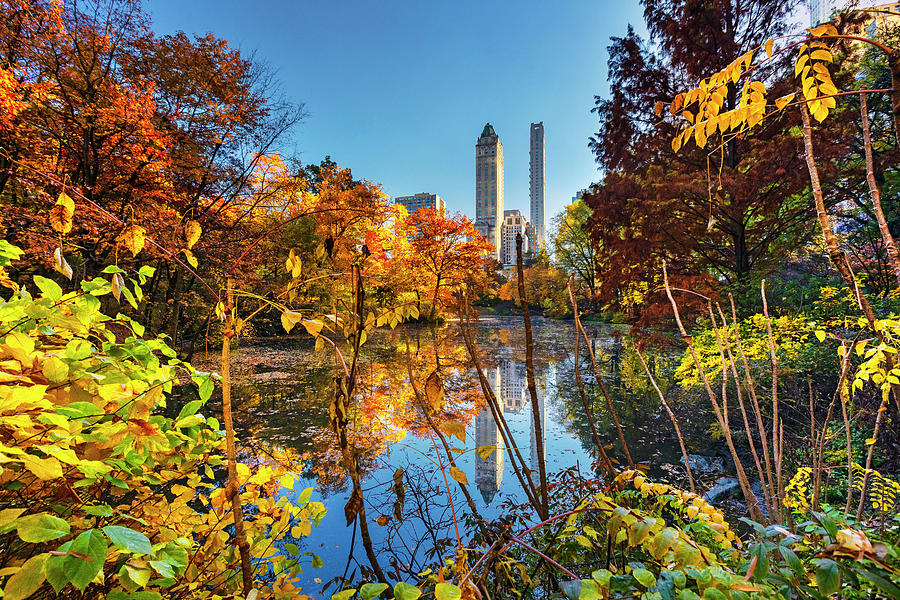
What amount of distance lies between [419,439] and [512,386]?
273cm

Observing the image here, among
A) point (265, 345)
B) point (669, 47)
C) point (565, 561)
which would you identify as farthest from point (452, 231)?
point (565, 561)

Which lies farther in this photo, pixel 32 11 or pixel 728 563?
pixel 32 11

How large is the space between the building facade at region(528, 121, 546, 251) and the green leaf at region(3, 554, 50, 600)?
67662 mm

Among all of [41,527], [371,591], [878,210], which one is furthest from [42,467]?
[878,210]

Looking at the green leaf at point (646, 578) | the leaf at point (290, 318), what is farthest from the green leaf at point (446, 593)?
the leaf at point (290, 318)

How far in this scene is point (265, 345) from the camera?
11.9m

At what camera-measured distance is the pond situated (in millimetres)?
1992

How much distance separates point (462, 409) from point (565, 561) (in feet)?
12.4

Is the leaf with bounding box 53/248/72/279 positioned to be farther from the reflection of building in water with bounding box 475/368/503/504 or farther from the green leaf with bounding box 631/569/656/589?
the reflection of building in water with bounding box 475/368/503/504

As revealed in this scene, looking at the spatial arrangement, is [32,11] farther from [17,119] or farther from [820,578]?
[820,578]

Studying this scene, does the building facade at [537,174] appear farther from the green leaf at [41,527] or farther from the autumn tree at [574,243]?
the green leaf at [41,527]

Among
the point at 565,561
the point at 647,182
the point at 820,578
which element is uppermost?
the point at 647,182

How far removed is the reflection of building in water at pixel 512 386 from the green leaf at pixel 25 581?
15.8 feet

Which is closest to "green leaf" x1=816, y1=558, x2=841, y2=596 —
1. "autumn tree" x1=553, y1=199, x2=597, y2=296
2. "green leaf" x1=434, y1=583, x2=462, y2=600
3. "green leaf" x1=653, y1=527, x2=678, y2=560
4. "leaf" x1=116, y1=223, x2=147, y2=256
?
"green leaf" x1=653, y1=527, x2=678, y2=560
